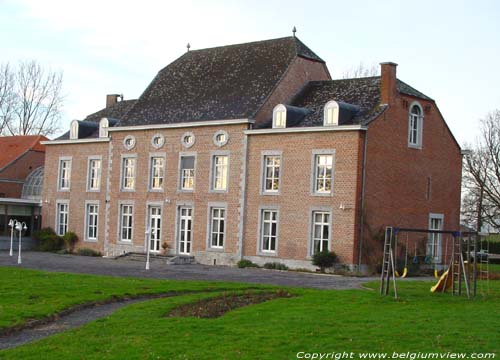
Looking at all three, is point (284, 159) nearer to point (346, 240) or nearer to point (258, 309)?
point (346, 240)

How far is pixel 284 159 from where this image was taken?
33688 mm

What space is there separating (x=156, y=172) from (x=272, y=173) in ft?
24.0

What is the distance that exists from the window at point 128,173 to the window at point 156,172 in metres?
1.41

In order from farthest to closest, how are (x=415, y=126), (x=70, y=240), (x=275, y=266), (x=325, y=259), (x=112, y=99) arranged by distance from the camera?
(x=112, y=99)
(x=70, y=240)
(x=415, y=126)
(x=275, y=266)
(x=325, y=259)

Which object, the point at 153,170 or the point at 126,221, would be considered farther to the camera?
the point at 126,221

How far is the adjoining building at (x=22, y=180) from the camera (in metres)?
44.6

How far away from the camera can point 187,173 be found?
123 feet

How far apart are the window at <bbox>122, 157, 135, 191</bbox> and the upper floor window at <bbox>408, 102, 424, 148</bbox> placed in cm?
1423

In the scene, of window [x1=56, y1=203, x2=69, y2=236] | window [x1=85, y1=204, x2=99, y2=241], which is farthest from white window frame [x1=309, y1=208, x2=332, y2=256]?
window [x1=56, y1=203, x2=69, y2=236]

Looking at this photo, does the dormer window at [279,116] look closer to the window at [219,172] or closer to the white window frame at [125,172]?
the window at [219,172]

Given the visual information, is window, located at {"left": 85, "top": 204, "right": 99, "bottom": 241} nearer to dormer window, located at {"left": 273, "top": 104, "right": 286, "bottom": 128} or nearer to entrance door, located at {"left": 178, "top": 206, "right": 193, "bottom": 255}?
entrance door, located at {"left": 178, "top": 206, "right": 193, "bottom": 255}

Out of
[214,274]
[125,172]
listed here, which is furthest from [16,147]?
[214,274]

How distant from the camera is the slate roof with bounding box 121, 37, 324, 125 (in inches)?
1439

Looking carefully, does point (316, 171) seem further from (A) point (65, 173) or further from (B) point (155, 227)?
(A) point (65, 173)
